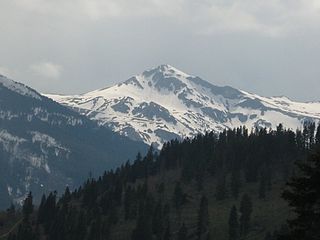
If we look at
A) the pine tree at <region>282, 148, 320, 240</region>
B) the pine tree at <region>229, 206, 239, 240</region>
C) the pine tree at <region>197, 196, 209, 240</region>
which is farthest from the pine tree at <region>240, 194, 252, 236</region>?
the pine tree at <region>282, 148, 320, 240</region>

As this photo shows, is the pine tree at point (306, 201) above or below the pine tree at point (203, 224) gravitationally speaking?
below

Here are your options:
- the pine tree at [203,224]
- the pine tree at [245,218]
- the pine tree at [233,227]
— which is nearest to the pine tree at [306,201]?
the pine tree at [233,227]

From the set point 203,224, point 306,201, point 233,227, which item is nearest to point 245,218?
point 233,227

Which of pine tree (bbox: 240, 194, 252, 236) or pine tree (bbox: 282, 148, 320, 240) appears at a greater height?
pine tree (bbox: 240, 194, 252, 236)

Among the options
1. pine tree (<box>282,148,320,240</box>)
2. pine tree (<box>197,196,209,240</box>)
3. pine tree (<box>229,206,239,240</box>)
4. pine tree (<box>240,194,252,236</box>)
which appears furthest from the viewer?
pine tree (<box>197,196,209,240</box>)

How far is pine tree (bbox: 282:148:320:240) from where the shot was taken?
1184 inches

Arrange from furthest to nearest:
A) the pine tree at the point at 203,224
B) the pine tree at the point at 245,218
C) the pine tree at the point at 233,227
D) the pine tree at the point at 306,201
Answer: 1. the pine tree at the point at 203,224
2. the pine tree at the point at 245,218
3. the pine tree at the point at 233,227
4. the pine tree at the point at 306,201

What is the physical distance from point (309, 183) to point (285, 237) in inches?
113

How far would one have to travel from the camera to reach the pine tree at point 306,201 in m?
30.1

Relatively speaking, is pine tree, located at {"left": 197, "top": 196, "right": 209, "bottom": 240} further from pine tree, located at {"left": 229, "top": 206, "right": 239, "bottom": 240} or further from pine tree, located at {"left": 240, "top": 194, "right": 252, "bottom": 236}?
pine tree, located at {"left": 240, "top": 194, "right": 252, "bottom": 236}

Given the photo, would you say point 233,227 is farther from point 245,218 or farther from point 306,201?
point 306,201

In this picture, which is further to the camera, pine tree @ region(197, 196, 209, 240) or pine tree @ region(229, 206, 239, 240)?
pine tree @ region(197, 196, 209, 240)

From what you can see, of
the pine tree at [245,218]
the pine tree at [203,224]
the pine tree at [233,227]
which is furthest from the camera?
the pine tree at [203,224]

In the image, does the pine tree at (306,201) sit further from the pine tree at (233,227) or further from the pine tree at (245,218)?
the pine tree at (245,218)
